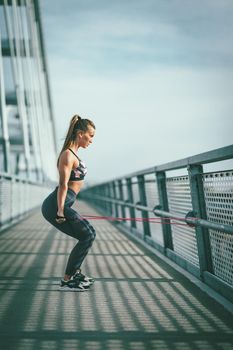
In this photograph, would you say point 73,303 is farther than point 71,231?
No

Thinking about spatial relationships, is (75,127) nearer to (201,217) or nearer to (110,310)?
(201,217)

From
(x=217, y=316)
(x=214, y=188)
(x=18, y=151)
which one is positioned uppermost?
(x=18, y=151)

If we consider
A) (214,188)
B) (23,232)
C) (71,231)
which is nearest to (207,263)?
(214,188)

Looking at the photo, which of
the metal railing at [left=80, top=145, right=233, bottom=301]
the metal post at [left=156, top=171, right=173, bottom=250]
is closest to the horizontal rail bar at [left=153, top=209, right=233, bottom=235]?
the metal railing at [left=80, top=145, right=233, bottom=301]

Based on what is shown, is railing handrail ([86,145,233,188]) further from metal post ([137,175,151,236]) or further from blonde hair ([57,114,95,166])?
metal post ([137,175,151,236])

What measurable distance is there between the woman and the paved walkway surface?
0.60 feet

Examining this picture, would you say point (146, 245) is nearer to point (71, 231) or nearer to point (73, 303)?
point (71, 231)

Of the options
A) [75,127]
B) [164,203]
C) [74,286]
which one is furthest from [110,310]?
[164,203]

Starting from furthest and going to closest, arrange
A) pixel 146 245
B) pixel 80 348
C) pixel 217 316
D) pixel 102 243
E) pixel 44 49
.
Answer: pixel 44 49, pixel 102 243, pixel 146 245, pixel 217 316, pixel 80 348

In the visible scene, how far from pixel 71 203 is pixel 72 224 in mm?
178

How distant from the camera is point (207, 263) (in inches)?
148

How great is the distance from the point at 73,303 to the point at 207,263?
120 cm

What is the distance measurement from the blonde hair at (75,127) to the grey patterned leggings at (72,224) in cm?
39

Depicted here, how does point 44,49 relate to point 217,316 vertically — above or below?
above
